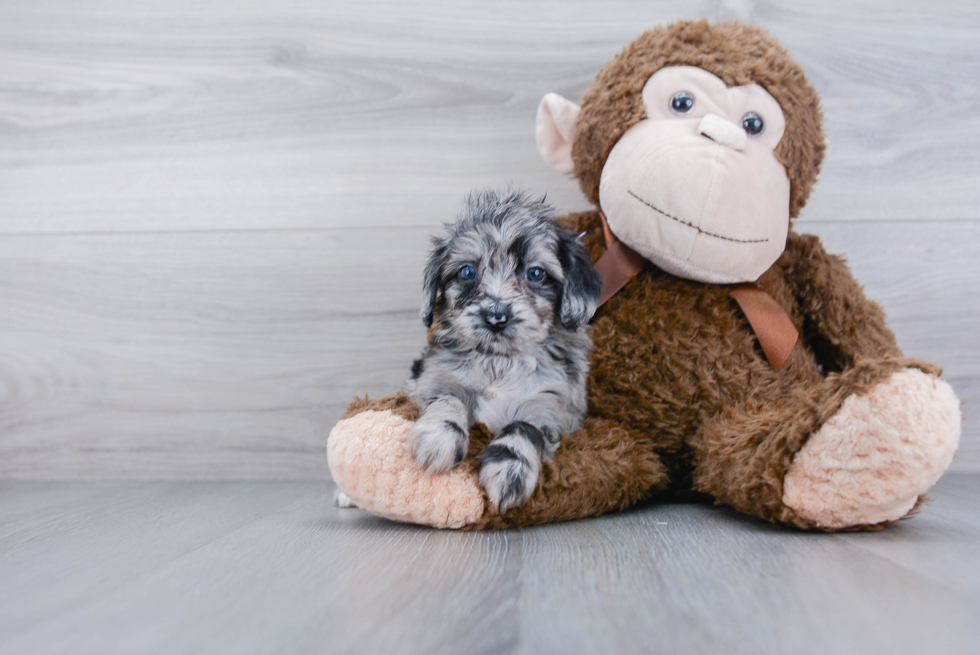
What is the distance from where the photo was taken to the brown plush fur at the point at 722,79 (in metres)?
1.47

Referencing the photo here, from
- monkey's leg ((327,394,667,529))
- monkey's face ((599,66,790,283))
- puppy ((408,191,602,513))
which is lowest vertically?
monkey's leg ((327,394,667,529))

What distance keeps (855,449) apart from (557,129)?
3.27 ft

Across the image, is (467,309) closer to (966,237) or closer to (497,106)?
(497,106)

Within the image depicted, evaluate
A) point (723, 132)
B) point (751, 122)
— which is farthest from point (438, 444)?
point (751, 122)

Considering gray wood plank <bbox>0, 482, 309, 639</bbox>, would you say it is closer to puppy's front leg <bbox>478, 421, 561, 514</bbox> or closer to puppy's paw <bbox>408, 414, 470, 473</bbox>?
puppy's paw <bbox>408, 414, 470, 473</bbox>

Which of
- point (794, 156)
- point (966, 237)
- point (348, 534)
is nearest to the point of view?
point (348, 534)

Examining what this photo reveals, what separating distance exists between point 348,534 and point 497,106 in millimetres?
1286

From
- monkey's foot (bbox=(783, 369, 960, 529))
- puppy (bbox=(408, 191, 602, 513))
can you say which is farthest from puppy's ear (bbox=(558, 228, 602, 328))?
monkey's foot (bbox=(783, 369, 960, 529))

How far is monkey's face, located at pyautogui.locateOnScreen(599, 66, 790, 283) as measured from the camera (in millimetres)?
1370

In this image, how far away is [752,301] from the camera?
59.6 inches

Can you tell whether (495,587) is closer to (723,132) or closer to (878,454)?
(878,454)

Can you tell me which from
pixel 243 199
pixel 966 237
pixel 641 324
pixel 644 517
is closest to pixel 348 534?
pixel 644 517

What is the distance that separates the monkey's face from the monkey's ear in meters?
0.18

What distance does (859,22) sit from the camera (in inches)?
75.5
